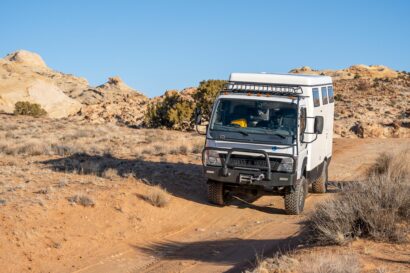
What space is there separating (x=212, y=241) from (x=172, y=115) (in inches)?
874

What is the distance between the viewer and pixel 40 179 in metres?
13.4

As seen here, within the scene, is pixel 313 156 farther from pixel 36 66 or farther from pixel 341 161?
pixel 36 66

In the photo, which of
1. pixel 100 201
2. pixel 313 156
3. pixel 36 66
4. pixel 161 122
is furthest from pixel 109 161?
pixel 36 66

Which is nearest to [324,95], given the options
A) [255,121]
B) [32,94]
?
[255,121]

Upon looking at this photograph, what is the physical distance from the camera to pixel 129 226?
1130cm

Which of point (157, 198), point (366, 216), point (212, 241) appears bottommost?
point (212, 241)

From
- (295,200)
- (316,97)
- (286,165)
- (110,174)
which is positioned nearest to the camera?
(286,165)

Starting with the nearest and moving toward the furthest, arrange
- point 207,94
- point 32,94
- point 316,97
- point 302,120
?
point 302,120 < point 316,97 < point 207,94 < point 32,94

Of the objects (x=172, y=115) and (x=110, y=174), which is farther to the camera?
(x=172, y=115)

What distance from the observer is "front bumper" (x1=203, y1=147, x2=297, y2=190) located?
11766 millimetres

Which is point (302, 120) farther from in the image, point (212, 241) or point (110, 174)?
point (110, 174)

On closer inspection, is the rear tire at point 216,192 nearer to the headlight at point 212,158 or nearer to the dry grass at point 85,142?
the headlight at point 212,158

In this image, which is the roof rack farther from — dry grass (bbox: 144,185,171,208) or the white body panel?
dry grass (bbox: 144,185,171,208)

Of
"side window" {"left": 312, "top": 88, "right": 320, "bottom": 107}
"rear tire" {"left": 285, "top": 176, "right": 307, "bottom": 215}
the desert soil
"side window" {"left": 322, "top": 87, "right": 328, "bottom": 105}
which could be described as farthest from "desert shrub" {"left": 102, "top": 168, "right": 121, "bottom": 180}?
"side window" {"left": 322, "top": 87, "right": 328, "bottom": 105}
